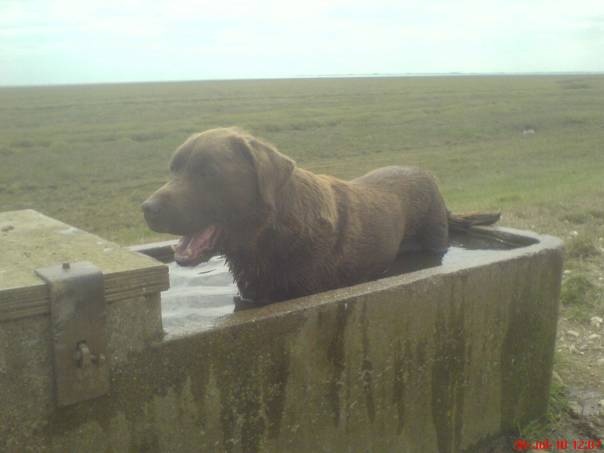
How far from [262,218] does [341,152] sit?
21.2 meters

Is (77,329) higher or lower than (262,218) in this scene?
lower

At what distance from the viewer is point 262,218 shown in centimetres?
356

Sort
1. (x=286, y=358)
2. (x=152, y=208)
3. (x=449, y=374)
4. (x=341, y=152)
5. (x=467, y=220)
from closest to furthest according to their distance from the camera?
(x=286, y=358) < (x=152, y=208) < (x=449, y=374) < (x=467, y=220) < (x=341, y=152)

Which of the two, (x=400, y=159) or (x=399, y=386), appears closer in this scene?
(x=399, y=386)

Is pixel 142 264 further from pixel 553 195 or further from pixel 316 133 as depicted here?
pixel 316 133

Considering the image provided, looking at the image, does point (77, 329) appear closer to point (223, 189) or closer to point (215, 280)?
point (223, 189)

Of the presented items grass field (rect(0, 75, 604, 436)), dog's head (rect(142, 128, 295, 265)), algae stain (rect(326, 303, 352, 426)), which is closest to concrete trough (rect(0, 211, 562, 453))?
algae stain (rect(326, 303, 352, 426))

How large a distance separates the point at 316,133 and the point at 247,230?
2692 centimetres

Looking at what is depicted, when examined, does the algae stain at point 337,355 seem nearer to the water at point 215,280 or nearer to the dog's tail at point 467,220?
the water at point 215,280

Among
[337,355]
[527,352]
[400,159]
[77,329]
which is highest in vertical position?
[77,329]

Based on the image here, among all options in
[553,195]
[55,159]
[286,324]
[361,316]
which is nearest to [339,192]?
[361,316]

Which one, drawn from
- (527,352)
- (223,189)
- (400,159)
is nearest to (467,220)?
(527,352)

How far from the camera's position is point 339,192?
4168 millimetres
